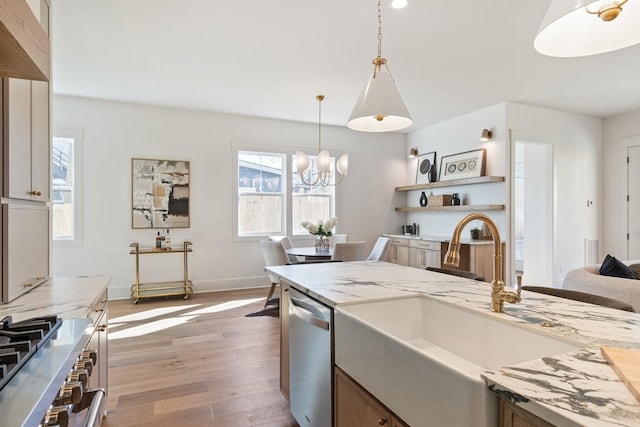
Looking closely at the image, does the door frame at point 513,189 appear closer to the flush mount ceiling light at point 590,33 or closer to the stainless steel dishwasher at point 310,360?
the flush mount ceiling light at point 590,33

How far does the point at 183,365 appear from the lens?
9.66 feet

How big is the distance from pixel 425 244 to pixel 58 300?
16.2 ft

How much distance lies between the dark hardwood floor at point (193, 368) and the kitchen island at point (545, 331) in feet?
3.04

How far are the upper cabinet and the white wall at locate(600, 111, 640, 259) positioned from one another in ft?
24.5

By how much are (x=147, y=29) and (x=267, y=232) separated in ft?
11.8

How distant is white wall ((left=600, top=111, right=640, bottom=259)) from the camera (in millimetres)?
5766

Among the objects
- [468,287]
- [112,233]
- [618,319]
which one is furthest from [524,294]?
[112,233]

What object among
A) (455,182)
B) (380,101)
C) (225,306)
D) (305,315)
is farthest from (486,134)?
(305,315)

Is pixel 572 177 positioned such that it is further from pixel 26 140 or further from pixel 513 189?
pixel 26 140

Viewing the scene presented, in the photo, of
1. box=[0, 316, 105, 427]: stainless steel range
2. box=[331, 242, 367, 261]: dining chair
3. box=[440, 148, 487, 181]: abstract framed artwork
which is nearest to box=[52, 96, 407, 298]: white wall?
box=[440, 148, 487, 181]: abstract framed artwork

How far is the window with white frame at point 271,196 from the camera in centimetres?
593

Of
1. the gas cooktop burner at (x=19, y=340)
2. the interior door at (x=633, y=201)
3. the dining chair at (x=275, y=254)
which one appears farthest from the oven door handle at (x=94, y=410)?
the interior door at (x=633, y=201)

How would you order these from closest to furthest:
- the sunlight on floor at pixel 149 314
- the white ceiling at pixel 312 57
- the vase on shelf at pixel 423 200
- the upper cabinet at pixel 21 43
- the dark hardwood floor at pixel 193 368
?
the upper cabinet at pixel 21 43 → the dark hardwood floor at pixel 193 368 → the white ceiling at pixel 312 57 → the sunlight on floor at pixel 149 314 → the vase on shelf at pixel 423 200

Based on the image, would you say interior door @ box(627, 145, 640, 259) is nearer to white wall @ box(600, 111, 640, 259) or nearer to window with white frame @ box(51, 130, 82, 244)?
white wall @ box(600, 111, 640, 259)
